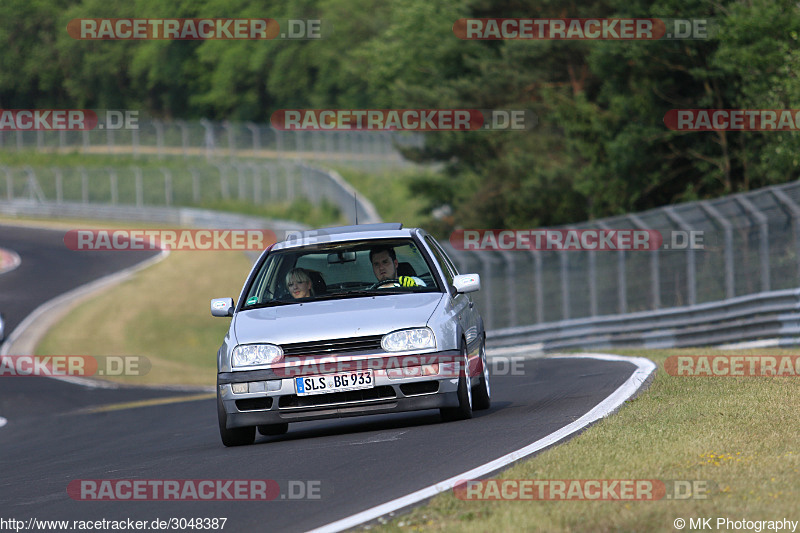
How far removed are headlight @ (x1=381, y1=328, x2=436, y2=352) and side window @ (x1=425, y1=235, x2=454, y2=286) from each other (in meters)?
1.24

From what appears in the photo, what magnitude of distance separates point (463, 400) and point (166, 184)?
6201 centimetres

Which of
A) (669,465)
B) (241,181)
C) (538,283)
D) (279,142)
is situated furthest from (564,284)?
(279,142)

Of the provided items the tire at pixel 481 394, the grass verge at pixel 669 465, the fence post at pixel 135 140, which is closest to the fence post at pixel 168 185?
the fence post at pixel 135 140

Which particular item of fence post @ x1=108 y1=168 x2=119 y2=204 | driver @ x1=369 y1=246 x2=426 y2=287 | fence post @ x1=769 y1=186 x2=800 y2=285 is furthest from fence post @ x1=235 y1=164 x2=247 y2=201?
driver @ x1=369 y1=246 x2=426 y2=287

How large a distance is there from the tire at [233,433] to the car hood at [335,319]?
0.61 m

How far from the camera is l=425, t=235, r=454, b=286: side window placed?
1143 cm

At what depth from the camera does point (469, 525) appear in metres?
6.07

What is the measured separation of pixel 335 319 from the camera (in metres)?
10.1

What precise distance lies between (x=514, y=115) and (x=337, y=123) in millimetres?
47828

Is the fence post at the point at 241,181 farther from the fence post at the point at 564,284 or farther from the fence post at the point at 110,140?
the fence post at the point at 564,284

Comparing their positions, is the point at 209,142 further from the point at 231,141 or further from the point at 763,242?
the point at 763,242

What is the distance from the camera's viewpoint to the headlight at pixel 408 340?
9953 millimetres

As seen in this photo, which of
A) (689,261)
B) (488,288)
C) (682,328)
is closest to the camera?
(689,261)

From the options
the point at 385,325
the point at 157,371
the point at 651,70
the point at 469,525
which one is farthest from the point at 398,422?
the point at 651,70
